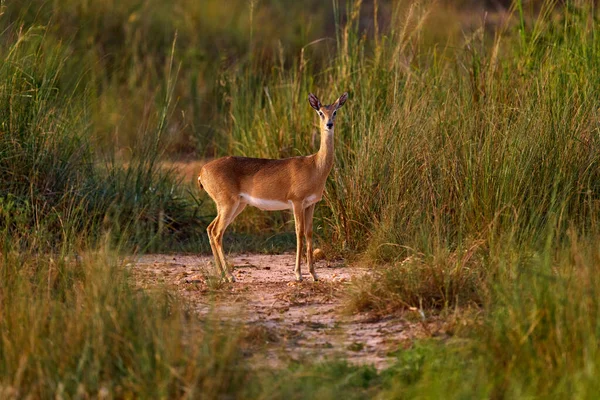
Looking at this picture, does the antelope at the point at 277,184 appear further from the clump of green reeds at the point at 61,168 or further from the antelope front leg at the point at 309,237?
the clump of green reeds at the point at 61,168

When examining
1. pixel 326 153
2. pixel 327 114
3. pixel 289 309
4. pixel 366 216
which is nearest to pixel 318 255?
pixel 366 216

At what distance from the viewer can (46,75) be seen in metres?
9.08

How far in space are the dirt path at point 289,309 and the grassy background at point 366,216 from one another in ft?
0.75

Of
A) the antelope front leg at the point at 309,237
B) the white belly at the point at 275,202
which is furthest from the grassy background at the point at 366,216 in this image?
the white belly at the point at 275,202

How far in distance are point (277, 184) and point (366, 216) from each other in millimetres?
995

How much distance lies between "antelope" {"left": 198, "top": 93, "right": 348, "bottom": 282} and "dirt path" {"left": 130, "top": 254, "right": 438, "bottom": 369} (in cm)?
32

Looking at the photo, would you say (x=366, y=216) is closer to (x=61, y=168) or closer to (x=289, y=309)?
(x=289, y=309)

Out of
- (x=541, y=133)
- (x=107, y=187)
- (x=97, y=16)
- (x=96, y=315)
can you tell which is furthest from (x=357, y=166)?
(x=97, y=16)

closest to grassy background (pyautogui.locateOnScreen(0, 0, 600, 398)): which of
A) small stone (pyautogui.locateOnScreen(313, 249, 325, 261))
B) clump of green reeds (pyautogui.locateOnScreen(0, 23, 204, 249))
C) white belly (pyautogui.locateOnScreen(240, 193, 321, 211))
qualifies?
clump of green reeds (pyautogui.locateOnScreen(0, 23, 204, 249))

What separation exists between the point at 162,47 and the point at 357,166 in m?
8.15

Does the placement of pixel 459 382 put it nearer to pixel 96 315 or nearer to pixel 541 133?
pixel 96 315

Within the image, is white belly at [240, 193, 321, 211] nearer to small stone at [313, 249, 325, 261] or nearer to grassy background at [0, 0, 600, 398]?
grassy background at [0, 0, 600, 398]

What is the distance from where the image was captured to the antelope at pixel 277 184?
7.91 metres

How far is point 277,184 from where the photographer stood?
8.01m
